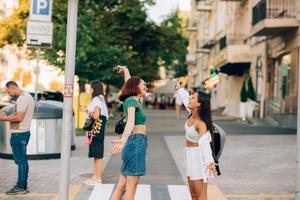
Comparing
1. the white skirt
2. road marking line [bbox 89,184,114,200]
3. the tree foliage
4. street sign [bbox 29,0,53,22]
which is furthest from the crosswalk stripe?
the tree foliage

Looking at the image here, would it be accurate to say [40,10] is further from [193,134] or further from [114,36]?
[114,36]

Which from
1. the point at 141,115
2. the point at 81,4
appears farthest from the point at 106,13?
the point at 141,115

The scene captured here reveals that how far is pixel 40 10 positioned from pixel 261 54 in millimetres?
22123

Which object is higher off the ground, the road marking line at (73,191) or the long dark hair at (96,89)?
the long dark hair at (96,89)

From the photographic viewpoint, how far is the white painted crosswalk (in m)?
8.03

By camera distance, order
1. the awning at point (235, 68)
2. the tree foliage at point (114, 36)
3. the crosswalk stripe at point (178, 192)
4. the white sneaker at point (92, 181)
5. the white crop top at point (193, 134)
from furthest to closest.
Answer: the awning at point (235, 68) < the tree foliage at point (114, 36) < the white sneaker at point (92, 181) < the crosswalk stripe at point (178, 192) < the white crop top at point (193, 134)

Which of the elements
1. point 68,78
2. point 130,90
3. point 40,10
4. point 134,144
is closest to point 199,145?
point 134,144

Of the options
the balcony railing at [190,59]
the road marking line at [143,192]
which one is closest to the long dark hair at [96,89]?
the road marking line at [143,192]

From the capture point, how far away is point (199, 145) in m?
6.04

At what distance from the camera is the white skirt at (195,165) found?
20.0ft

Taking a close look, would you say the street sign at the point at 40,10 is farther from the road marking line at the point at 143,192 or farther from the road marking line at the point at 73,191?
the road marking line at the point at 143,192

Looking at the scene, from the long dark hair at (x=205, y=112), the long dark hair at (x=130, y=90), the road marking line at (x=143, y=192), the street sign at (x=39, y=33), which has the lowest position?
the road marking line at (x=143, y=192)

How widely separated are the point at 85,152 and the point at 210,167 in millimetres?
8368

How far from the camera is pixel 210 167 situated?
19.5ft
